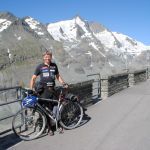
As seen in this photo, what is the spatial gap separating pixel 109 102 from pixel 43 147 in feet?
21.0

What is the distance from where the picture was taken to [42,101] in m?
7.80

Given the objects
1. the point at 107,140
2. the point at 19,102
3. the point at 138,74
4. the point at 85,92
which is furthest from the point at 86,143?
the point at 138,74

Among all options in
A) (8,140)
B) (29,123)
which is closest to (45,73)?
(29,123)

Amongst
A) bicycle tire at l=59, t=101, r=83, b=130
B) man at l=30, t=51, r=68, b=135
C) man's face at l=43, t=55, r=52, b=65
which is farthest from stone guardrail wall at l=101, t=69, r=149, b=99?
man's face at l=43, t=55, r=52, b=65

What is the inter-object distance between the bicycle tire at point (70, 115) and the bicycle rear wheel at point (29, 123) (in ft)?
1.71

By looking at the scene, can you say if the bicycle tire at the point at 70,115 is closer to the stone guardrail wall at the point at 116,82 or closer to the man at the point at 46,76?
the man at the point at 46,76

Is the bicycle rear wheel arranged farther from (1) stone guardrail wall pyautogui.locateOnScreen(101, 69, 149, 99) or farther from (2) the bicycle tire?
(1) stone guardrail wall pyautogui.locateOnScreen(101, 69, 149, 99)

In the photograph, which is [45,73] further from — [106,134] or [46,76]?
[106,134]

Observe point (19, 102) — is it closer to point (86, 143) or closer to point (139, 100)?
point (86, 143)

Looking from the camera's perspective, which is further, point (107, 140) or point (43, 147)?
point (107, 140)

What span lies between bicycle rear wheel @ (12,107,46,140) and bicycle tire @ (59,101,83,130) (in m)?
0.52

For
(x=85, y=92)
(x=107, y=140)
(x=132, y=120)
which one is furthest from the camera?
(x=85, y=92)

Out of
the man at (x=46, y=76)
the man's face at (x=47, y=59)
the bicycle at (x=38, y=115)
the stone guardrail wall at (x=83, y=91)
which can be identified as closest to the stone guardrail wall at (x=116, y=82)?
the stone guardrail wall at (x=83, y=91)

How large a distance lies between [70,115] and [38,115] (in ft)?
3.15
